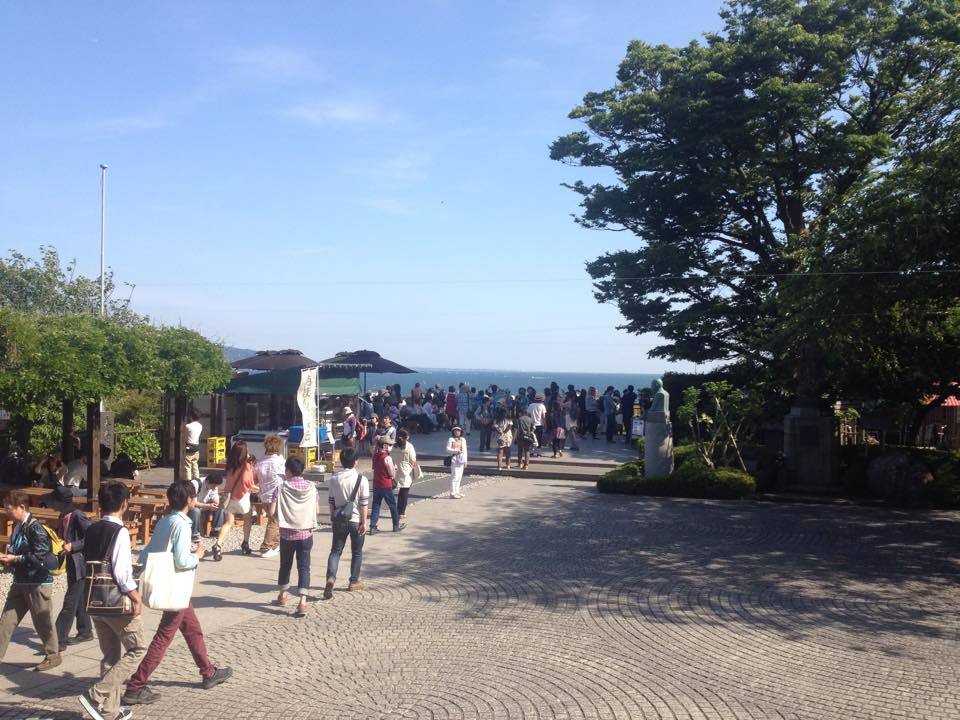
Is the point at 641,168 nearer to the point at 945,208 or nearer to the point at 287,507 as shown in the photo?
the point at 945,208

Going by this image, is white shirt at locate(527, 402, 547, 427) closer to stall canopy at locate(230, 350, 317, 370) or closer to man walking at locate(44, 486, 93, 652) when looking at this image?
stall canopy at locate(230, 350, 317, 370)

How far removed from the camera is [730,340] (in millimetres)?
24094

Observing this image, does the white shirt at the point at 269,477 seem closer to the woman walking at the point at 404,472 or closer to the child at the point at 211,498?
the child at the point at 211,498

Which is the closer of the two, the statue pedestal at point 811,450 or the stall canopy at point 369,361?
the statue pedestal at point 811,450

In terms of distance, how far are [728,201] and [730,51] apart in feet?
13.5

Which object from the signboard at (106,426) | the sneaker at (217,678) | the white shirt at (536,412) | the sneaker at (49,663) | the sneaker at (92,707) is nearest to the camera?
the sneaker at (92,707)

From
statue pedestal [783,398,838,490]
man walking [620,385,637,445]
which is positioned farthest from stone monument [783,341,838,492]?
man walking [620,385,637,445]

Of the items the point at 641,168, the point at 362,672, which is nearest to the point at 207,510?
the point at 362,672

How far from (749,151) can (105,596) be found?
20754mm

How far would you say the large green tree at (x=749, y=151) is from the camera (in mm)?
21016

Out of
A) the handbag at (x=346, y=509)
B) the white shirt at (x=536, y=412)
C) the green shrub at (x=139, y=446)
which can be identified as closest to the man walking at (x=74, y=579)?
the handbag at (x=346, y=509)

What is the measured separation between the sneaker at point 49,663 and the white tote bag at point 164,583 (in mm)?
1603

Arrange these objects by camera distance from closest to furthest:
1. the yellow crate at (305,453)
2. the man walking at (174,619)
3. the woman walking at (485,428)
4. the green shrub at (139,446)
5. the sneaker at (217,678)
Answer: the man walking at (174,619)
the sneaker at (217,678)
the yellow crate at (305,453)
the green shrub at (139,446)
the woman walking at (485,428)

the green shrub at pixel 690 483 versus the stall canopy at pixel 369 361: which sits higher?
the stall canopy at pixel 369 361
